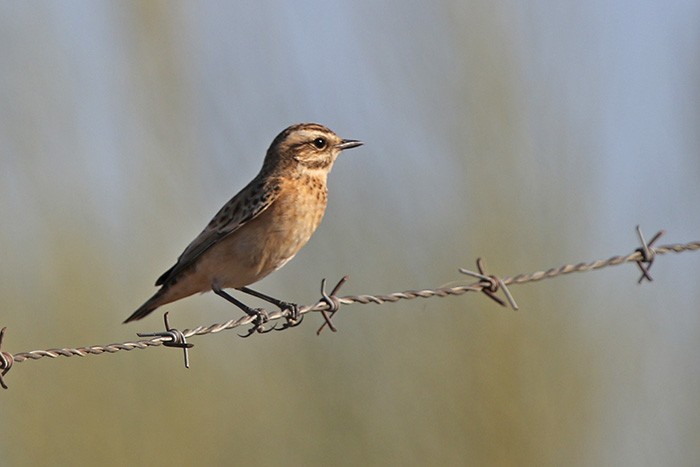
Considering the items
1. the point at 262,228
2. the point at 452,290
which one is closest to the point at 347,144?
the point at 262,228

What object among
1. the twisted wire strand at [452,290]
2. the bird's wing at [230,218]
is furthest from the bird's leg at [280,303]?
the twisted wire strand at [452,290]

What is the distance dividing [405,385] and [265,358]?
951 mm

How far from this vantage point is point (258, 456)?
7.53 metres

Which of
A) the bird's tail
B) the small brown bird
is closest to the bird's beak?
the small brown bird

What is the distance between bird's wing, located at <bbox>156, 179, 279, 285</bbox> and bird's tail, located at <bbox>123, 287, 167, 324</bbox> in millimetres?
106

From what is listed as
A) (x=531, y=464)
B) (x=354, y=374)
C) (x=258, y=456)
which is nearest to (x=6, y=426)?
(x=258, y=456)

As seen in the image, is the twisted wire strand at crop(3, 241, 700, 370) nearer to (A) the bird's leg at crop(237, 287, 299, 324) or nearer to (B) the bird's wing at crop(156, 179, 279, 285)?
(A) the bird's leg at crop(237, 287, 299, 324)

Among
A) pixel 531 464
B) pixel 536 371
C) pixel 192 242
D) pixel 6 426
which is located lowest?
pixel 531 464

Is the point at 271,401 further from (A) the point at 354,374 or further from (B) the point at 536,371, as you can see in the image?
(B) the point at 536,371

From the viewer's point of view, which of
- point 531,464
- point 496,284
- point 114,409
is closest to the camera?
point 496,284

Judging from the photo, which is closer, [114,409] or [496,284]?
[496,284]

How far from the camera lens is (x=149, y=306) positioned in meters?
7.62

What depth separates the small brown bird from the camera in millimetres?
7352

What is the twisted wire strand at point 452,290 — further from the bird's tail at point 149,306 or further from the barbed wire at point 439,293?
the bird's tail at point 149,306
